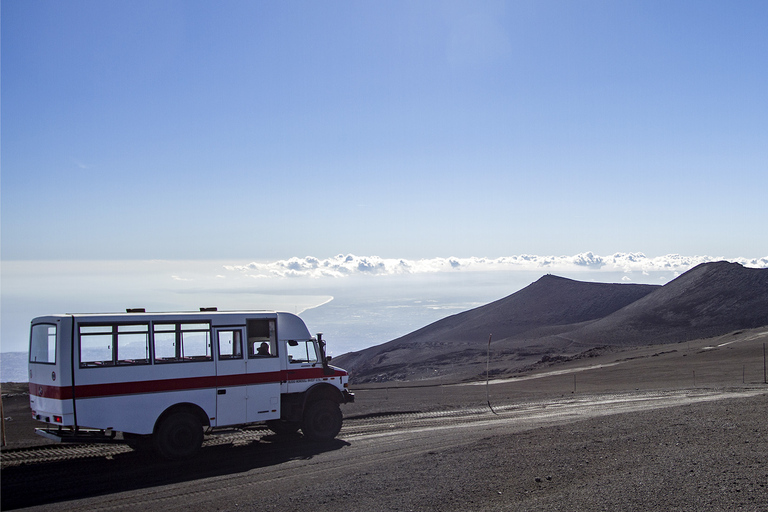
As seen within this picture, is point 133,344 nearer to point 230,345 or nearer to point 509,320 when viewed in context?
point 230,345

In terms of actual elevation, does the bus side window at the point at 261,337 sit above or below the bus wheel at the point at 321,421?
above

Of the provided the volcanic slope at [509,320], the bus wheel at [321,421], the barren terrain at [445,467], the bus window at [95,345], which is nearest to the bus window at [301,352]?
the bus wheel at [321,421]

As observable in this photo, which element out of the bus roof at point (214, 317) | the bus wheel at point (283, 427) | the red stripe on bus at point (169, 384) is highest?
the bus roof at point (214, 317)

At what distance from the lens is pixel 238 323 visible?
15.1 meters

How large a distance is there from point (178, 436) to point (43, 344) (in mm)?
3596

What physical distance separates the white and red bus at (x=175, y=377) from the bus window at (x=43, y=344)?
0.07 ft

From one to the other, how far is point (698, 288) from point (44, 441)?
89649 millimetres

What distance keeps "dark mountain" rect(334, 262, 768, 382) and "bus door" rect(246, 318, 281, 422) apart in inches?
1614

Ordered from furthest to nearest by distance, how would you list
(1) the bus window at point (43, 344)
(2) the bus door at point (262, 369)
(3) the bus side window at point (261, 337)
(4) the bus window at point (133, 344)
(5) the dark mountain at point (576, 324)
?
(5) the dark mountain at point (576, 324)
(3) the bus side window at point (261, 337)
(2) the bus door at point (262, 369)
(4) the bus window at point (133, 344)
(1) the bus window at point (43, 344)

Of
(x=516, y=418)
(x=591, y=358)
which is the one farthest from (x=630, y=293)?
(x=516, y=418)

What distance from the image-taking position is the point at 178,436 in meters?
13.9

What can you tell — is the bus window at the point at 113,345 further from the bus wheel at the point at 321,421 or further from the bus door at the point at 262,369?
the bus wheel at the point at 321,421

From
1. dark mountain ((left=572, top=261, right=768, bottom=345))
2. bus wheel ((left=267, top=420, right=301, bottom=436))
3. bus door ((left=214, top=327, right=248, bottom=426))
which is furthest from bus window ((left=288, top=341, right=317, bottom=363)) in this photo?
dark mountain ((left=572, top=261, right=768, bottom=345))

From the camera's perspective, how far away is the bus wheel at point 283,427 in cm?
1620
